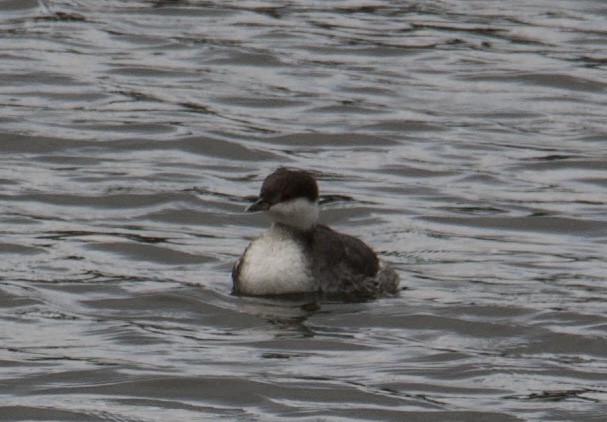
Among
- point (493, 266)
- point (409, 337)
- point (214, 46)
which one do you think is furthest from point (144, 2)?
point (409, 337)

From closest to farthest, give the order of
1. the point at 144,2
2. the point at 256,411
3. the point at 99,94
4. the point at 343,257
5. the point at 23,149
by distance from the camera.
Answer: the point at 256,411 < the point at 343,257 < the point at 23,149 < the point at 99,94 < the point at 144,2

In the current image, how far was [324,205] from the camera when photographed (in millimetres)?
18000

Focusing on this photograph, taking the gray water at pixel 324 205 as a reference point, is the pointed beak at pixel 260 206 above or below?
above

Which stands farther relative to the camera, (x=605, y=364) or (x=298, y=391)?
(x=605, y=364)

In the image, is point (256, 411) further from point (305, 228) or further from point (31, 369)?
point (305, 228)

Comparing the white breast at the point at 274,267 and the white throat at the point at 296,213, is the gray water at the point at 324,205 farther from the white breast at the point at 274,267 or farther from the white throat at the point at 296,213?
the white throat at the point at 296,213

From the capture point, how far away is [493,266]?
15977 millimetres

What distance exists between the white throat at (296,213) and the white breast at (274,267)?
97 mm

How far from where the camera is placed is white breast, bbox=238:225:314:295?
48.5ft

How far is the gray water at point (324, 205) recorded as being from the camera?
12523 mm

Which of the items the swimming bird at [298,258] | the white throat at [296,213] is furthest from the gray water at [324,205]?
the white throat at [296,213]

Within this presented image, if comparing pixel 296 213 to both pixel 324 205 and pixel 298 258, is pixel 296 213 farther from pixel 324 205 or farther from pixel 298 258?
pixel 324 205

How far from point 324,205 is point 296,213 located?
3.02 metres

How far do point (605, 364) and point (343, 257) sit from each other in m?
2.67
